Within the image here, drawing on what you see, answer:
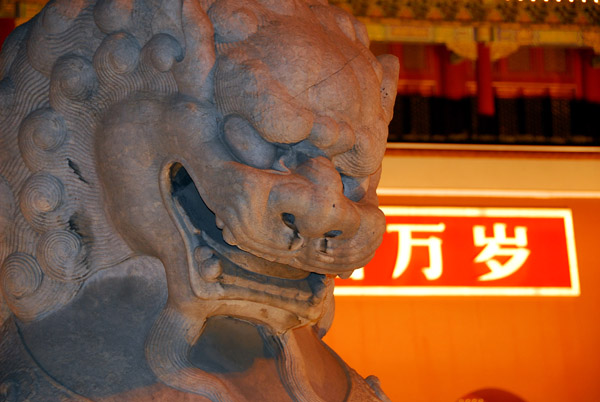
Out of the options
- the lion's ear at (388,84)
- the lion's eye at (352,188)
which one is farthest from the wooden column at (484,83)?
the lion's eye at (352,188)

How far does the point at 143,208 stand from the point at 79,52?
10.2 inches

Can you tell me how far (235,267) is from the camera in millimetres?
1051

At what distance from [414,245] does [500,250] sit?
54 cm

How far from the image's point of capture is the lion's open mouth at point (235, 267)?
104 centimetres

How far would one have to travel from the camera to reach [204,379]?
1044mm

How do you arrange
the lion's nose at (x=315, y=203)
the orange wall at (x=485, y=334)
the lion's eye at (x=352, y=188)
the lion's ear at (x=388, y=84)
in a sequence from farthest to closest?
1. the orange wall at (x=485, y=334)
2. the lion's ear at (x=388, y=84)
3. the lion's eye at (x=352, y=188)
4. the lion's nose at (x=315, y=203)

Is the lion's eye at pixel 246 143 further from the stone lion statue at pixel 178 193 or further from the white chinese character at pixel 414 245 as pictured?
the white chinese character at pixel 414 245

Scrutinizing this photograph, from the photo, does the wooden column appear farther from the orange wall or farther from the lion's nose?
the lion's nose

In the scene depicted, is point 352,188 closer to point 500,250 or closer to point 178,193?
point 178,193

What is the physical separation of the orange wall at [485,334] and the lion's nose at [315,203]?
3491 mm

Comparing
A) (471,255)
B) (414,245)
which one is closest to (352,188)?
(414,245)

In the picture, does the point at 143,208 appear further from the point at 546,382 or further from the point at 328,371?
the point at 546,382

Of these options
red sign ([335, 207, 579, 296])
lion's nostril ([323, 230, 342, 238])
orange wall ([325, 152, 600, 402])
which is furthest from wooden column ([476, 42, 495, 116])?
lion's nostril ([323, 230, 342, 238])

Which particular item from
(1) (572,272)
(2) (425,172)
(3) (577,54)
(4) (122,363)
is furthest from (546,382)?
(4) (122,363)
